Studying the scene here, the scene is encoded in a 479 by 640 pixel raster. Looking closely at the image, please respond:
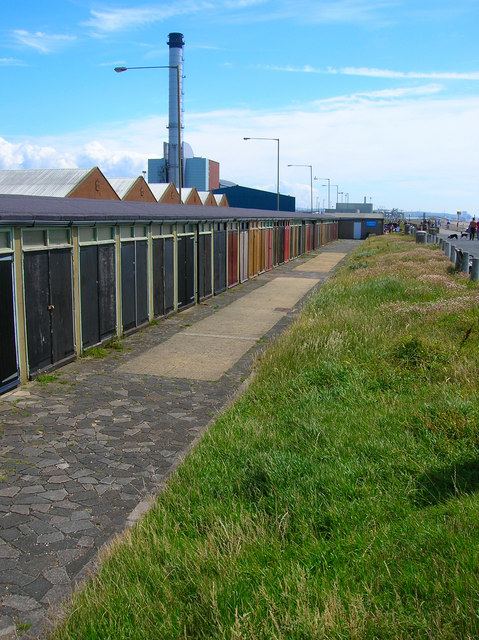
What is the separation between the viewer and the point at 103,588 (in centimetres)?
404

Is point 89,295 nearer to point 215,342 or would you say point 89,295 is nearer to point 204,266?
point 215,342

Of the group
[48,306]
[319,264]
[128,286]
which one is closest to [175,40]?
[319,264]

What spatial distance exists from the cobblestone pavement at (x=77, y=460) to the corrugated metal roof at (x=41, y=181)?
90.7ft

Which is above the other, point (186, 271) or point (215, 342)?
point (186, 271)

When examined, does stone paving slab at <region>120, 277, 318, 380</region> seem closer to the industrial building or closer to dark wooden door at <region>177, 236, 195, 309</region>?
dark wooden door at <region>177, 236, 195, 309</region>

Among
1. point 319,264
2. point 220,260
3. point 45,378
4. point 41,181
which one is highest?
point 41,181

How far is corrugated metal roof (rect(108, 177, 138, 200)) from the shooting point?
155 feet

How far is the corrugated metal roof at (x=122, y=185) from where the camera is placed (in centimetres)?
4709

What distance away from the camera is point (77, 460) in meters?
6.59

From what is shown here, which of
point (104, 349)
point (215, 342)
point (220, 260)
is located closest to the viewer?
point (104, 349)

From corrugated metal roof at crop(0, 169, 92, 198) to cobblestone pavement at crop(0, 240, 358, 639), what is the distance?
27633 mm

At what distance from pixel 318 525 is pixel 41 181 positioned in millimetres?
36786

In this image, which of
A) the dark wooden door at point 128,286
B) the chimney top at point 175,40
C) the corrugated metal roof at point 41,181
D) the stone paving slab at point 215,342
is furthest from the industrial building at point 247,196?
the dark wooden door at point 128,286

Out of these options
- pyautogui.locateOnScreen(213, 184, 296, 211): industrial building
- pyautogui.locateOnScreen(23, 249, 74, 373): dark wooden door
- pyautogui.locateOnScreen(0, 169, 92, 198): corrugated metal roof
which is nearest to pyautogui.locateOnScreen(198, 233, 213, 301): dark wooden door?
pyautogui.locateOnScreen(23, 249, 74, 373): dark wooden door
